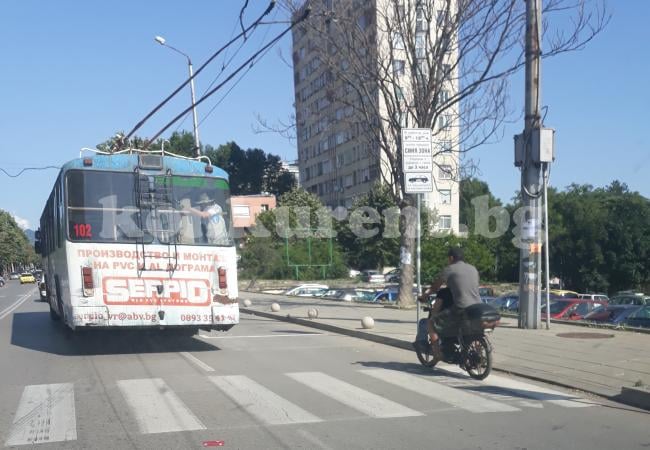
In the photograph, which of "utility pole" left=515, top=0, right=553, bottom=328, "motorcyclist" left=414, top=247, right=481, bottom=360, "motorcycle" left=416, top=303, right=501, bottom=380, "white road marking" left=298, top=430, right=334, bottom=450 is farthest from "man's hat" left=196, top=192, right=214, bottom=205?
"utility pole" left=515, top=0, right=553, bottom=328

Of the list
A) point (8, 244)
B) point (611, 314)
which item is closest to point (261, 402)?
point (611, 314)

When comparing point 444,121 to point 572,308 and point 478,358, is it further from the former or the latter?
point 478,358

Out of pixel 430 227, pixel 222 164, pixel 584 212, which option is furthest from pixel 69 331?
pixel 222 164

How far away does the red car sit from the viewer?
2037cm

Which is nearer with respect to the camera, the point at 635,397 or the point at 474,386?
the point at 635,397

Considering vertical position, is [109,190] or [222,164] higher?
[222,164]

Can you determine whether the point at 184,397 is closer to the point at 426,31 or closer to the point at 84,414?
the point at 84,414

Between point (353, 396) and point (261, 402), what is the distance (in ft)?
3.86

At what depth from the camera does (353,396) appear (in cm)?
855

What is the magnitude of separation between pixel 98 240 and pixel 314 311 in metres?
8.26

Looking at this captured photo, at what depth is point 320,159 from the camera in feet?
264

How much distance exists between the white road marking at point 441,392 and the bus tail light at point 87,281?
182 inches

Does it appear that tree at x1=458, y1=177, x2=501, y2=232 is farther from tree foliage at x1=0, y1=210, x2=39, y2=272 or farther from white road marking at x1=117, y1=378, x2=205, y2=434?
tree foliage at x1=0, y1=210, x2=39, y2=272

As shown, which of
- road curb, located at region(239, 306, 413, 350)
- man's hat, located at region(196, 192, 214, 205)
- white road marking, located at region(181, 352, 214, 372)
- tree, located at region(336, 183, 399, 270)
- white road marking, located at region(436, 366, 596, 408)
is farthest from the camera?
tree, located at region(336, 183, 399, 270)
